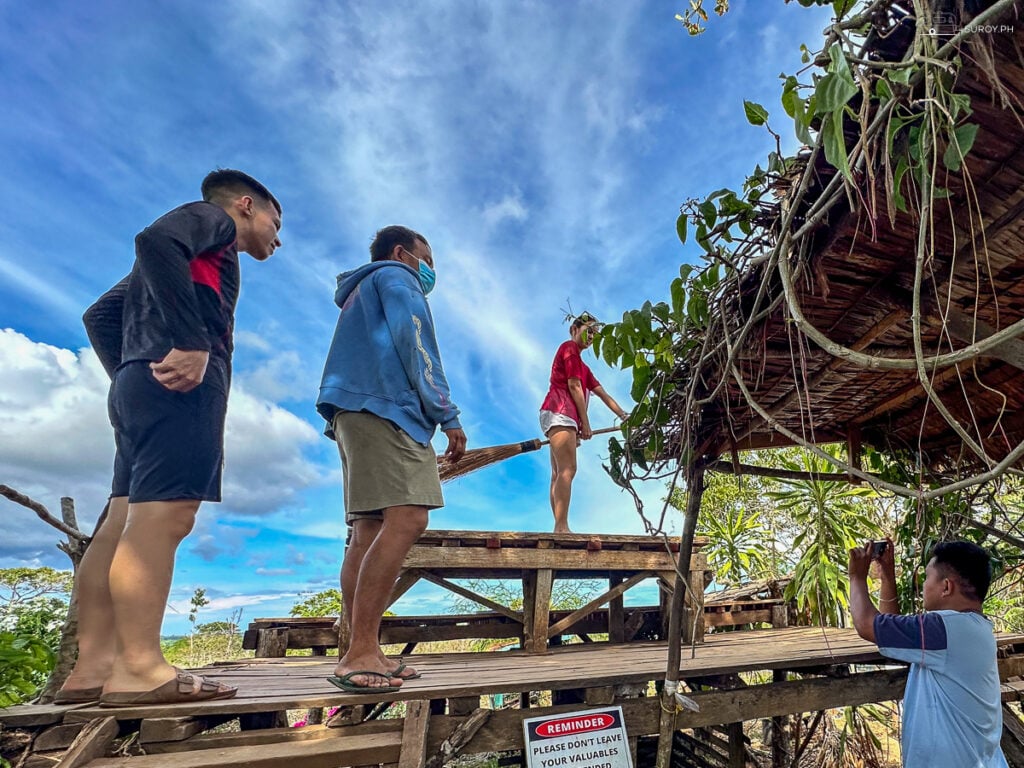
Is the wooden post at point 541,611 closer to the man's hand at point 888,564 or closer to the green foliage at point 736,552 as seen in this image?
the man's hand at point 888,564

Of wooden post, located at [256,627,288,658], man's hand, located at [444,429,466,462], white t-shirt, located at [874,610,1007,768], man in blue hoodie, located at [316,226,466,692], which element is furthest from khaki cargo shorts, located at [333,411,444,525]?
wooden post, located at [256,627,288,658]

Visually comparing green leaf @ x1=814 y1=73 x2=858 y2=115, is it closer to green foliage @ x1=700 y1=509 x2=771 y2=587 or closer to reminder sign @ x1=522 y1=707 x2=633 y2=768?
reminder sign @ x1=522 y1=707 x2=633 y2=768

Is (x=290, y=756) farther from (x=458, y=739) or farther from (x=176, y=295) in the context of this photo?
(x=176, y=295)

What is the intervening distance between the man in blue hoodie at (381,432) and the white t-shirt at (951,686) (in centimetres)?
196

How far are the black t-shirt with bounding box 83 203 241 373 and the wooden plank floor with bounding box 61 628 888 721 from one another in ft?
3.58

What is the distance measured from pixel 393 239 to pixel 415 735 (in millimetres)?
1976

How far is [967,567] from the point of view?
2436mm

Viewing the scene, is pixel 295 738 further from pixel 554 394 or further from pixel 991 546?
pixel 991 546

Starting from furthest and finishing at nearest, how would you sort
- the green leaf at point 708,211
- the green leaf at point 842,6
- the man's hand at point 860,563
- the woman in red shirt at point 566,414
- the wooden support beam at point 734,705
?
the woman in red shirt at point 566,414
the man's hand at point 860,563
the wooden support beam at point 734,705
the green leaf at point 708,211
the green leaf at point 842,6

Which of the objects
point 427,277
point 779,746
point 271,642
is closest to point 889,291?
point 427,277

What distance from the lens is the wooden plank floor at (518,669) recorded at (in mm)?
1740

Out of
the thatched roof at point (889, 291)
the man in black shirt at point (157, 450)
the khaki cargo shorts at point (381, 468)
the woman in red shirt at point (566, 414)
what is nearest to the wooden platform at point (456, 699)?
the man in black shirt at point (157, 450)

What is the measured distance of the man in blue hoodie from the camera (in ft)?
6.67

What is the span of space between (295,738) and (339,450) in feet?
3.29
